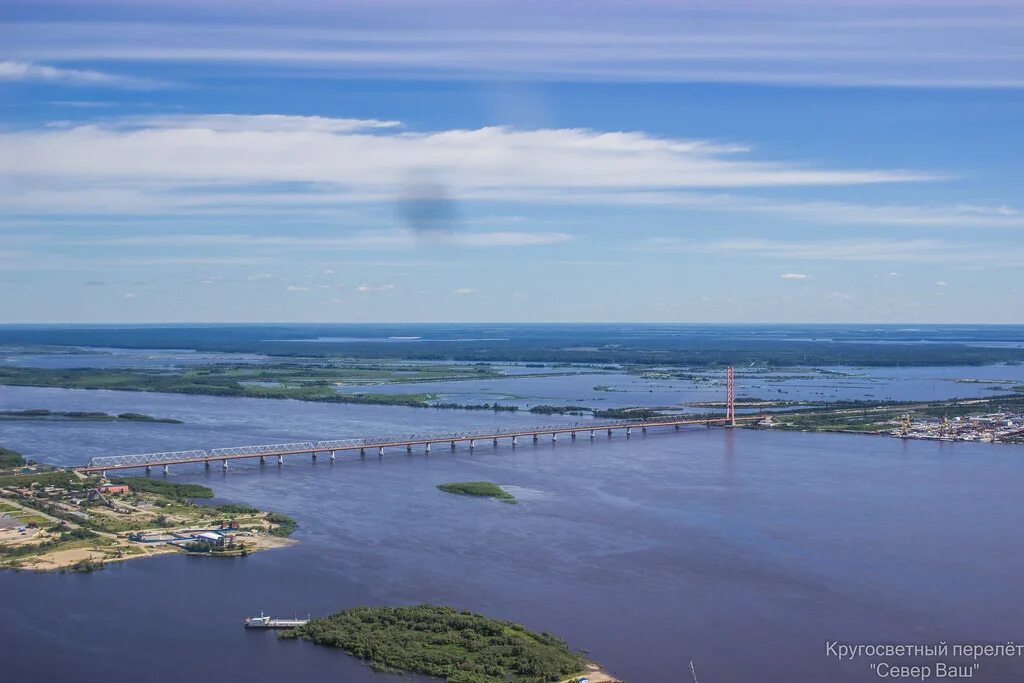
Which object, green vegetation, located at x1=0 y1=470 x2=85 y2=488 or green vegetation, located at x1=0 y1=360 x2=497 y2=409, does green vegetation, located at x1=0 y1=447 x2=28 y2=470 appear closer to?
green vegetation, located at x1=0 y1=470 x2=85 y2=488

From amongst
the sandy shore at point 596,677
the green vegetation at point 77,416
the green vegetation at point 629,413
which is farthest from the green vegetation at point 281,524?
the green vegetation at point 629,413

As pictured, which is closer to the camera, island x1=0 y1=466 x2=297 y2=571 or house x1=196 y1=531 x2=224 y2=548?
island x1=0 y1=466 x2=297 y2=571

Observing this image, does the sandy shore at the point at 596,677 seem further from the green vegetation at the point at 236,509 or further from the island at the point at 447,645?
the green vegetation at the point at 236,509

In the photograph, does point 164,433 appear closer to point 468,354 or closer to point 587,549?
point 587,549

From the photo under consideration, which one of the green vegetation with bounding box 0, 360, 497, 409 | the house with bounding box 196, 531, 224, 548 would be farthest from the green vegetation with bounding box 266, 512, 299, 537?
the green vegetation with bounding box 0, 360, 497, 409

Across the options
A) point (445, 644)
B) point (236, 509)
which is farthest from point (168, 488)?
point (445, 644)

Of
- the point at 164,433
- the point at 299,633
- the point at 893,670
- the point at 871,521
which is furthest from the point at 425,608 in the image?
the point at 164,433

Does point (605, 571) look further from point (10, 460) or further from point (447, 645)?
point (10, 460)
